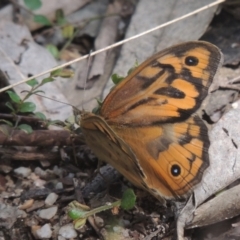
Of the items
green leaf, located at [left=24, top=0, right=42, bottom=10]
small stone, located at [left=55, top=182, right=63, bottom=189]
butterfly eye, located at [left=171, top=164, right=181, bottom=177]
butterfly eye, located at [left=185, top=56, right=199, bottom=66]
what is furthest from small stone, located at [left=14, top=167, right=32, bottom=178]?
green leaf, located at [left=24, top=0, right=42, bottom=10]

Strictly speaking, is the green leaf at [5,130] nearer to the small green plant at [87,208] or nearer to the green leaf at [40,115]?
the green leaf at [40,115]

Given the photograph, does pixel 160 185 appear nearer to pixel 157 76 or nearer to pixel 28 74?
pixel 157 76

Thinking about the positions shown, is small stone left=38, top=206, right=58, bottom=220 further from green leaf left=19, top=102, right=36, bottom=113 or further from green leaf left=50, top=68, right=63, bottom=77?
green leaf left=50, top=68, right=63, bottom=77

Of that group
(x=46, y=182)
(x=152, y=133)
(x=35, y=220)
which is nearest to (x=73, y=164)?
(x=46, y=182)

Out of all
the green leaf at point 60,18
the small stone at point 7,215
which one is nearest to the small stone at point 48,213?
the small stone at point 7,215

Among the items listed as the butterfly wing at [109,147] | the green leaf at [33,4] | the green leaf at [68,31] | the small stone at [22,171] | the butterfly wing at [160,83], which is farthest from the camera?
the green leaf at [68,31]

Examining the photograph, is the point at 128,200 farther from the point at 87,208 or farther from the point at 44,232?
the point at 44,232

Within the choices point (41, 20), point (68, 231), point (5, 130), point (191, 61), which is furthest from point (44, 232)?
point (41, 20)
